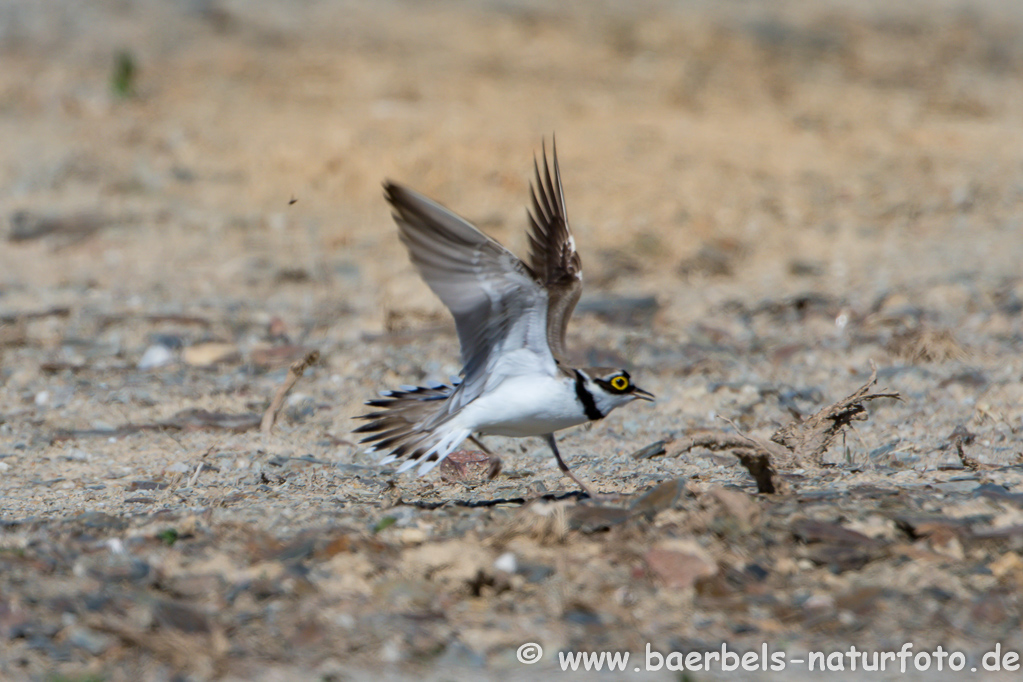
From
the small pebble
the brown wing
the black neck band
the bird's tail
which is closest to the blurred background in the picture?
the small pebble

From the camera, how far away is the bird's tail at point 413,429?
14.9ft

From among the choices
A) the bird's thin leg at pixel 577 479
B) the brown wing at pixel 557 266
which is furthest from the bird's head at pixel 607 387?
the bird's thin leg at pixel 577 479

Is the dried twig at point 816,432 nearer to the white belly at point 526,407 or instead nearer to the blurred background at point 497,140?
the white belly at point 526,407

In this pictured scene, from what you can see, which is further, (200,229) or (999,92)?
(999,92)

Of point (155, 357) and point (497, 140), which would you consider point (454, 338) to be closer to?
point (155, 357)

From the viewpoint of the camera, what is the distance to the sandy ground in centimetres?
356

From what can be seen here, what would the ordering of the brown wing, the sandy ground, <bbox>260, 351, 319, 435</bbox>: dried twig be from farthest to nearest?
1. <bbox>260, 351, 319, 435</bbox>: dried twig
2. the brown wing
3. the sandy ground

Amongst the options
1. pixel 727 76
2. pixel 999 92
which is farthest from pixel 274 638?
pixel 999 92

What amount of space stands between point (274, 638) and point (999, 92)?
11.5 meters

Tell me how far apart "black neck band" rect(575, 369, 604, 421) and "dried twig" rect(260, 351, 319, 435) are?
1.66 m

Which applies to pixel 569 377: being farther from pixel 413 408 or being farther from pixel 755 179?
pixel 755 179

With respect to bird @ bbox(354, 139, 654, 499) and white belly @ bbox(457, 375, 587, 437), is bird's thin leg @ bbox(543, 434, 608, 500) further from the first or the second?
white belly @ bbox(457, 375, 587, 437)

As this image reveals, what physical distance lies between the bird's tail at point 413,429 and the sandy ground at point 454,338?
0.19 m

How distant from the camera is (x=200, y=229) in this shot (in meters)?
9.70
